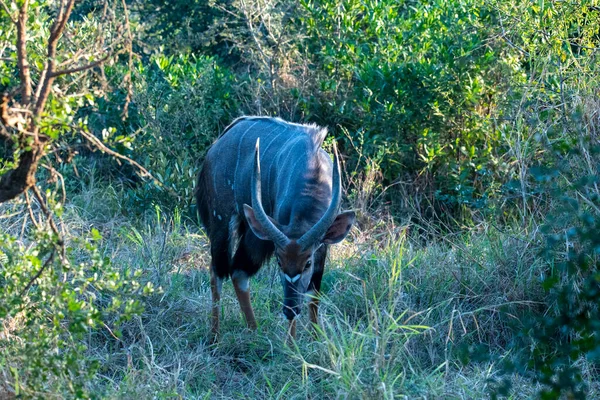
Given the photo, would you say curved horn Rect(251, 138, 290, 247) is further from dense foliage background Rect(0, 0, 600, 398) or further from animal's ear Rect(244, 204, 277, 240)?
dense foliage background Rect(0, 0, 600, 398)

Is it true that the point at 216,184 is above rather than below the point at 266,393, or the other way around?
above

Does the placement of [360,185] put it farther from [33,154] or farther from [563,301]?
[563,301]

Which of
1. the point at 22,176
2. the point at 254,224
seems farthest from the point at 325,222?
the point at 22,176

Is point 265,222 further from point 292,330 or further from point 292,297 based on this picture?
point 292,330

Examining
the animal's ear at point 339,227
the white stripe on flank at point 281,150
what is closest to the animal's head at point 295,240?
the animal's ear at point 339,227

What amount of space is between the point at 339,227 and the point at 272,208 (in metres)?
0.65

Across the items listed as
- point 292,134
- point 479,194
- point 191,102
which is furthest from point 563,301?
point 191,102

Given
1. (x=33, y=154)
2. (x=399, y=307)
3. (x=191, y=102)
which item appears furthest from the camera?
(x=191, y=102)

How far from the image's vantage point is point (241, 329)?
485 centimetres

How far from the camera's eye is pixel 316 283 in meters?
4.86

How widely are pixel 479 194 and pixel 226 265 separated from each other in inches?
87.4

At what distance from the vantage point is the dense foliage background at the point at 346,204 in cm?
317

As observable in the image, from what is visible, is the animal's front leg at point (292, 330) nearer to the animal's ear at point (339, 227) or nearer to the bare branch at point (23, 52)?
the animal's ear at point (339, 227)

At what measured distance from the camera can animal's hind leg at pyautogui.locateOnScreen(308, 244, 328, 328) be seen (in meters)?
4.78
